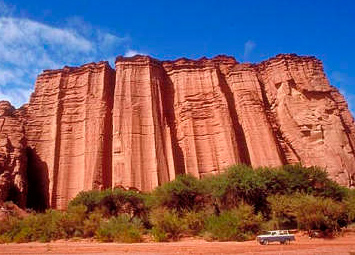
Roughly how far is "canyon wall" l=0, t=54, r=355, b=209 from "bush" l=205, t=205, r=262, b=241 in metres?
17.0

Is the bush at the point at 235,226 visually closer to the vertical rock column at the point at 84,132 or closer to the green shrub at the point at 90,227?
the green shrub at the point at 90,227

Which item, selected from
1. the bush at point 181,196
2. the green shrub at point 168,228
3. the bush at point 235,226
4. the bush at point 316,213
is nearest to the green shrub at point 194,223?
the bush at point 235,226

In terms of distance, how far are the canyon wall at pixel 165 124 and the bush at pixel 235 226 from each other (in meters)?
17.0

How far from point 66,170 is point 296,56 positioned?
105ft

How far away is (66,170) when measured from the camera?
1565 inches

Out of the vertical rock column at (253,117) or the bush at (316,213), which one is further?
the vertical rock column at (253,117)

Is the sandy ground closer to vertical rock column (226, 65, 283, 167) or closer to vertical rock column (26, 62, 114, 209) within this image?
vertical rock column (226, 65, 283, 167)

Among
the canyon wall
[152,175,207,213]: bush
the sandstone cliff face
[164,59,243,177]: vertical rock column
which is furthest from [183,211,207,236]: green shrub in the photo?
the sandstone cliff face

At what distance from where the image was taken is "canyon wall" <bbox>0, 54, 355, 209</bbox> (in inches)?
1515

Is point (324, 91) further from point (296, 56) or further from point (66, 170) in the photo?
point (66, 170)

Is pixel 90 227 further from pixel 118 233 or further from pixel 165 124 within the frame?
pixel 165 124

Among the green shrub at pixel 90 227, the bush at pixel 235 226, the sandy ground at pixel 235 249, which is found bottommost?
the sandy ground at pixel 235 249

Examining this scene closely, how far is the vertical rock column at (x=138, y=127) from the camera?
3781 centimetres

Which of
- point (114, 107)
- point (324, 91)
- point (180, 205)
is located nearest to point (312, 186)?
point (180, 205)
